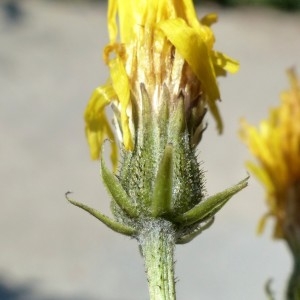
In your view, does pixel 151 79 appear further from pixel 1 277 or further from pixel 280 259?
pixel 1 277

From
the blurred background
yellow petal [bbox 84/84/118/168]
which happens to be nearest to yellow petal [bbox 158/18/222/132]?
yellow petal [bbox 84/84/118/168]

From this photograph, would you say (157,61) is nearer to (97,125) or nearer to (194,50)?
(194,50)

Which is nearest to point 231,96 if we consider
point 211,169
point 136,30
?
point 211,169

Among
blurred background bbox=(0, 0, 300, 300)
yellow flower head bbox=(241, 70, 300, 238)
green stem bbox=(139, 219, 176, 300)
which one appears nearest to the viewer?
green stem bbox=(139, 219, 176, 300)

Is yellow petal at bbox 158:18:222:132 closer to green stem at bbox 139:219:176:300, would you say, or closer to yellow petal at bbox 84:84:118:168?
yellow petal at bbox 84:84:118:168

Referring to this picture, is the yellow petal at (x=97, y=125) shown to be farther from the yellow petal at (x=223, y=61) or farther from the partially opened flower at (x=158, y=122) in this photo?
the yellow petal at (x=223, y=61)

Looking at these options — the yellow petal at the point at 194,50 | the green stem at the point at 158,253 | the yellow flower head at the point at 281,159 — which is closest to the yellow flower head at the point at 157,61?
the yellow petal at the point at 194,50
